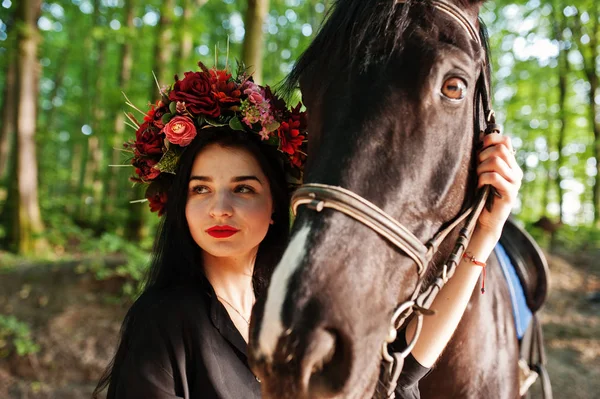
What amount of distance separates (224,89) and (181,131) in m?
0.28

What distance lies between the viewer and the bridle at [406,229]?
1.15 m

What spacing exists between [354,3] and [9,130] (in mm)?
14285

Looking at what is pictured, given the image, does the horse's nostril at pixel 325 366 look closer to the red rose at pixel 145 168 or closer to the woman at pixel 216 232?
the woman at pixel 216 232

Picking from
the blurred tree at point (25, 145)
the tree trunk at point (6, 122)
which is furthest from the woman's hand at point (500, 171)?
the tree trunk at point (6, 122)

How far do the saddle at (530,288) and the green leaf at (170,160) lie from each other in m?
2.00

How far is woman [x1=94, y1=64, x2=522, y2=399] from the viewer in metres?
1.50

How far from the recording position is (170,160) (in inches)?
74.5

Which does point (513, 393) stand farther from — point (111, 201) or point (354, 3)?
point (111, 201)

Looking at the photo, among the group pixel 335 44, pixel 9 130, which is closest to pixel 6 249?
pixel 9 130

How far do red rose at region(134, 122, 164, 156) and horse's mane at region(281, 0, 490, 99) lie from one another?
728mm

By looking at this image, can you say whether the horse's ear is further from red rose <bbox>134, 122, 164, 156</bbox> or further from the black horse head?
red rose <bbox>134, 122, 164, 156</bbox>

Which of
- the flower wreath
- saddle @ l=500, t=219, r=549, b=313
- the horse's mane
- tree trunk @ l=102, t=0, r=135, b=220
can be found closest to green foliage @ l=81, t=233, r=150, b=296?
tree trunk @ l=102, t=0, r=135, b=220

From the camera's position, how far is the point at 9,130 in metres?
12.8

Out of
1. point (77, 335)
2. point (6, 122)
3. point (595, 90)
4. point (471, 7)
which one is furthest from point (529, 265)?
point (6, 122)
